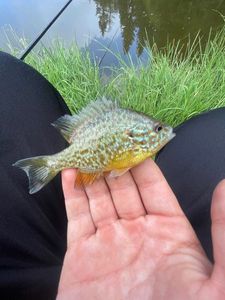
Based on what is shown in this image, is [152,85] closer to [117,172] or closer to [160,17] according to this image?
[117,172]

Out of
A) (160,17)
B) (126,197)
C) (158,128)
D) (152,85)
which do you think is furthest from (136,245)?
(160,17)

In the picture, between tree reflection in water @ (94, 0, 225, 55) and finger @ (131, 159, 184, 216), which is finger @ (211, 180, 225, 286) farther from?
tree reflection in water @ (94, 0, 225, 55)

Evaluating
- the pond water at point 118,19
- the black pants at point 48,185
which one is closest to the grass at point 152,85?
the black pants at point 48,185

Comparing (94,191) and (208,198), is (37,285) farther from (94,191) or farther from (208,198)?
(208,198)

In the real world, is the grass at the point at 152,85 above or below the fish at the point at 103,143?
below

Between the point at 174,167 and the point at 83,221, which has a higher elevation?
the point at 83,221

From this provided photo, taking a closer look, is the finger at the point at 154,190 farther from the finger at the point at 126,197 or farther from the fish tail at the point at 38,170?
the fish tail at the point at 38,170

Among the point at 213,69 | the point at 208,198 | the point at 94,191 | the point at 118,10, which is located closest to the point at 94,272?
the point at 94,191
